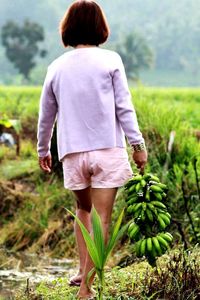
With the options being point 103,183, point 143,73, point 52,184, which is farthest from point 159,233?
point 143,73

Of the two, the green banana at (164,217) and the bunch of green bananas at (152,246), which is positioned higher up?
the green banana at (164,217)

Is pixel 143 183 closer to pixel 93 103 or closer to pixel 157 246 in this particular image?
pixel 157 246

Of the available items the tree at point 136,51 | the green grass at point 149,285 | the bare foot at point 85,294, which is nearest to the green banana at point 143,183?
the green grass at point 149,285

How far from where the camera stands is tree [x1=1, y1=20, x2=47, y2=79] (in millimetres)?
51844

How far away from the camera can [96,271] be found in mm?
4359

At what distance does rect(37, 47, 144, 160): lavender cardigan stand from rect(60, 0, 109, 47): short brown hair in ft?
0.22

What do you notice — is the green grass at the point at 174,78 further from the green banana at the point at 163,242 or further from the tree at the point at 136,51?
the green banana at the point at 163,242

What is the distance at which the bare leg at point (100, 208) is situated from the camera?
4.66 m

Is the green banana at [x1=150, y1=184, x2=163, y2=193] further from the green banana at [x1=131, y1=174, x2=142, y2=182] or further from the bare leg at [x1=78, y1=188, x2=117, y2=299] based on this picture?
the bare leg at [x1=78, y1=188, x2=117, y2=299]

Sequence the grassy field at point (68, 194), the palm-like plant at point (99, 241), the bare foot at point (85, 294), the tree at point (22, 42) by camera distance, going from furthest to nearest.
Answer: the tree at point (22, 42) → the grassy field at point (68, 194) → the bare foot at point (85, 294) → the palm-like plant at point (99, 241)

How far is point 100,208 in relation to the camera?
4.66 metres

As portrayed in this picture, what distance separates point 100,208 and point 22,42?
161ft

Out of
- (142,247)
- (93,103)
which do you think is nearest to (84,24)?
(93,103)

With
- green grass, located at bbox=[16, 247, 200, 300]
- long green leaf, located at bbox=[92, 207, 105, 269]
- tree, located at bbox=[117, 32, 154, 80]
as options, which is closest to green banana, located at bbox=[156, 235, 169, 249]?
green grass, located at bbox=[16, 247, 200, 300]
